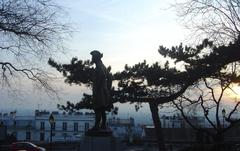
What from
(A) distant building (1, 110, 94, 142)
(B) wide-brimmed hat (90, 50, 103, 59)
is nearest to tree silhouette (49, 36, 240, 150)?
(B) wide-brimmed hat (90, 50, 103, 59)

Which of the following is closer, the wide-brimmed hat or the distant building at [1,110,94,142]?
the wide-brimmed hat

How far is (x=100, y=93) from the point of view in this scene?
17797mm

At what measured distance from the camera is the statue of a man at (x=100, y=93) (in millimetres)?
17719

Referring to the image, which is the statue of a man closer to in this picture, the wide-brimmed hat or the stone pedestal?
the wide-brimmed hat

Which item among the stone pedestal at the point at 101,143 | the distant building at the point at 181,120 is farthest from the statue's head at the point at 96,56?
the distant building at the point at 181,120

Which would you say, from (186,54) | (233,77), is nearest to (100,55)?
(186,54)

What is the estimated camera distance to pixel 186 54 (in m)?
31.8

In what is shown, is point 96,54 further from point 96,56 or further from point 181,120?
point 181,120

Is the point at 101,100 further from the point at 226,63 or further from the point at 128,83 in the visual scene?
the point at 128,83

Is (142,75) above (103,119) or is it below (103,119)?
above

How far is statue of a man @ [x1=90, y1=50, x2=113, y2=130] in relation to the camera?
698 inches

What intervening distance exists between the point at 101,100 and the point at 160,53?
15.8m

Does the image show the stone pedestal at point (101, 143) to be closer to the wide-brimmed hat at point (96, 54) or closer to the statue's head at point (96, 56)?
the statue's head at point (96, 56)

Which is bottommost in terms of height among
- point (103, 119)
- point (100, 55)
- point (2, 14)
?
point (103, 119)
